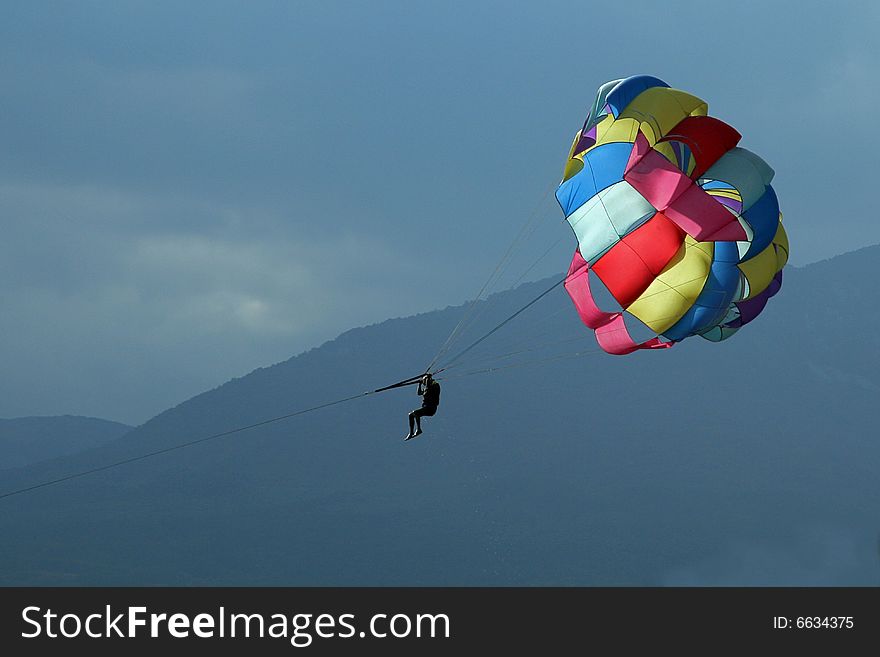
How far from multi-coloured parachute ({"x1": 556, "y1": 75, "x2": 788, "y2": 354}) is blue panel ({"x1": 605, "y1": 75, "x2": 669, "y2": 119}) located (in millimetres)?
22

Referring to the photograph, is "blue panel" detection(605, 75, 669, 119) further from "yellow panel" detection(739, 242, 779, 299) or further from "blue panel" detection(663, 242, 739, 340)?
"yellow panel" detection(739, 242, 779, 299)

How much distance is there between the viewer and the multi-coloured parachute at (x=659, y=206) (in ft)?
102

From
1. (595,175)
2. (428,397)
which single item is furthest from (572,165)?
(428,397)

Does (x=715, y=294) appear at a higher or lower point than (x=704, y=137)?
lower

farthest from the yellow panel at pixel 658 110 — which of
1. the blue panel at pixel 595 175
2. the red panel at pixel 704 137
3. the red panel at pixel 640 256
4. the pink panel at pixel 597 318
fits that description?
the pink panel at pixel 597 318

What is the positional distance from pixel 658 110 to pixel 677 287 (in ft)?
13.1

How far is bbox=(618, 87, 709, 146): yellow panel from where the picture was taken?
3075cm

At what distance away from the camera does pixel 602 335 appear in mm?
33000

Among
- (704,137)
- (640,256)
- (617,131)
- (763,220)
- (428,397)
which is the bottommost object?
(428,397)

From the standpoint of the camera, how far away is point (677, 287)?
31641mm

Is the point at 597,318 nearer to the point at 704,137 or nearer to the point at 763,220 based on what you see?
the point at 763,220

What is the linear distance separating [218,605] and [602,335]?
13.2m

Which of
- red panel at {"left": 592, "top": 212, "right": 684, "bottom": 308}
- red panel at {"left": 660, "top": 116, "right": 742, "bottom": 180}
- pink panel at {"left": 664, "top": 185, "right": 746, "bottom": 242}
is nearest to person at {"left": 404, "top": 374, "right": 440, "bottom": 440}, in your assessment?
red panel at {"left": 592, "top": 212, "right": 684, "bottom": 308}

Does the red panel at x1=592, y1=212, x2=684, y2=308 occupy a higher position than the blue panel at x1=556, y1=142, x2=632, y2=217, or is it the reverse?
the blue panel at x1=556, y1=142, x2=632, y2=217
